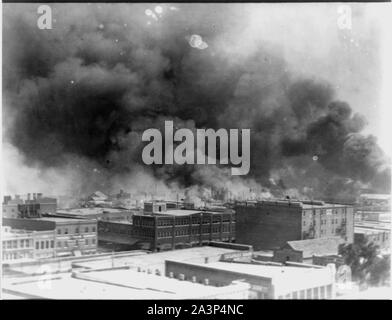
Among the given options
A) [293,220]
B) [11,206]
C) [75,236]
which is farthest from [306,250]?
[11,206]

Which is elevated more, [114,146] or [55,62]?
[55,62]

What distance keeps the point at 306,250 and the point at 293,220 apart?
0.53 metres

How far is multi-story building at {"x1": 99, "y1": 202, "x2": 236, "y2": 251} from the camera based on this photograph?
1084 centimetres

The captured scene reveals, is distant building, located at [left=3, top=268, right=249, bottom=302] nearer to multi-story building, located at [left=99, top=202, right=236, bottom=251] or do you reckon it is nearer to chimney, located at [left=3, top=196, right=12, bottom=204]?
multi-story building, located at [left=99, top=202, right=236, bottom=251]

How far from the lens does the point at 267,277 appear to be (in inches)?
388

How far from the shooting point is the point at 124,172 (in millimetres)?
10734

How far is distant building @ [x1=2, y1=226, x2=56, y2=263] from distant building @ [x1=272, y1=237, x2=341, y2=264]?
352 cm

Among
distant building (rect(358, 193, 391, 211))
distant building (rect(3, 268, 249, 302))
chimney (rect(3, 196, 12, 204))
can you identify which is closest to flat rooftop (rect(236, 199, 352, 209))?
distant building (rect(358, 193, 391, 211))
